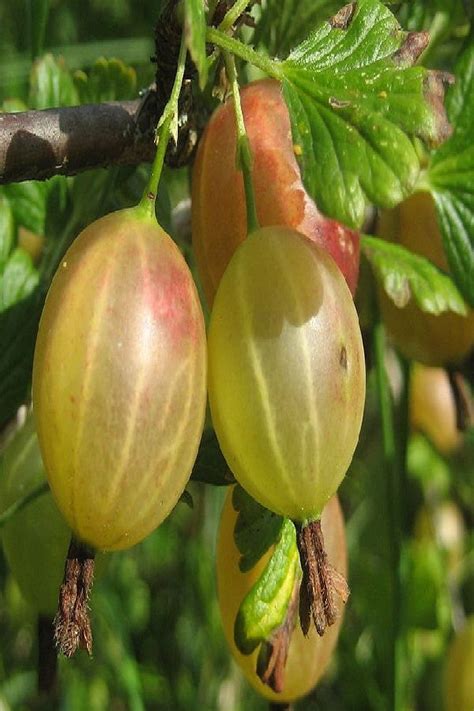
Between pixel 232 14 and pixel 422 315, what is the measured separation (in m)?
0.34

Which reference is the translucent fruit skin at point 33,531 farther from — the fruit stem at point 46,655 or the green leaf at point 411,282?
the green leaf at point 411,282

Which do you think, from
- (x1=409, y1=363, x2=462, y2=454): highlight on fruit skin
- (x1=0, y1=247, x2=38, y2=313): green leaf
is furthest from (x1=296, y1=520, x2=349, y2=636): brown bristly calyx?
(x1=409, y1=363, x2=462, y2=454): highlight on fruit skin

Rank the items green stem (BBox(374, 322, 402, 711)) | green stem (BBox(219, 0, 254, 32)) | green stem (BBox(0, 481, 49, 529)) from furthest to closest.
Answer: green stem (BBox(374, 322, 402, 711))
green stem (BBox(0, 481, 49, 529))
green stem (BBox(219, 0, 254, 32))

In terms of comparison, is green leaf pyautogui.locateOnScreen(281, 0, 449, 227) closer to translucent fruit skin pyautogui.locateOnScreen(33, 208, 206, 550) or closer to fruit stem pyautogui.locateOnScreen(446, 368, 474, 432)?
translucent fruit skin pyautogui.locateOnScreen(33, 208, 206, 550)

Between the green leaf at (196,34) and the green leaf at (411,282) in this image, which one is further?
the green leaf at (411,282)

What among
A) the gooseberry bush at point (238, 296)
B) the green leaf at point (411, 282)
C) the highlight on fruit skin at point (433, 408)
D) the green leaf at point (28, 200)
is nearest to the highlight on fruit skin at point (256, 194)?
the gooseberry bush at point (238, 296)

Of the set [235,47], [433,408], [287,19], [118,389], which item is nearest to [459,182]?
[287,19]

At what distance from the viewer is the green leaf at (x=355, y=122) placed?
0.53 metres

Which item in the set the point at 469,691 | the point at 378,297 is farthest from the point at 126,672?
the point at 378,297

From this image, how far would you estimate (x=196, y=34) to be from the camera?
477 mm

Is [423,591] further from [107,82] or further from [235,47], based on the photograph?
[235,47]

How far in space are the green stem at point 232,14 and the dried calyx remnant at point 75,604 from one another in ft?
0.95

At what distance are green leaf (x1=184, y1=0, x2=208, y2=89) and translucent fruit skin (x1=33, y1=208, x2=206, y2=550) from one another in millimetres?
95

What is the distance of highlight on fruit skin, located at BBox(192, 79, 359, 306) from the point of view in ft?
1.98
